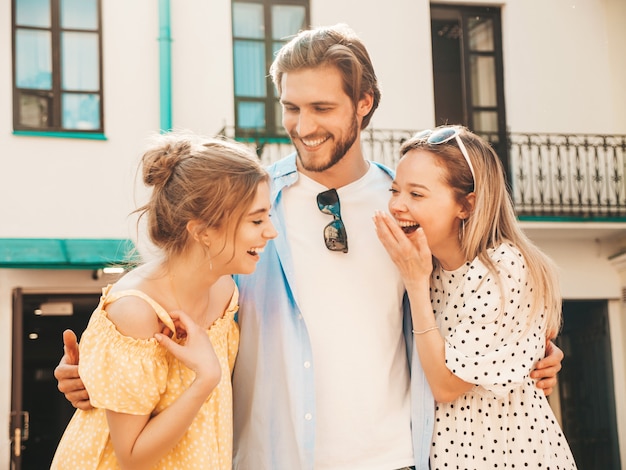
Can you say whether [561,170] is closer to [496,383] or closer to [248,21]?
[248,21]

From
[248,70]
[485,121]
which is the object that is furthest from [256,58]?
[485,121]

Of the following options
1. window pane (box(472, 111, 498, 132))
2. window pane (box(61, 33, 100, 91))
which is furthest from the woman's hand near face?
window pane (box(472, 111, 498, 132))

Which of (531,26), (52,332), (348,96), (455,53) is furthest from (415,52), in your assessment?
(348,96)

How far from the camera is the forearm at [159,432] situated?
2.55m

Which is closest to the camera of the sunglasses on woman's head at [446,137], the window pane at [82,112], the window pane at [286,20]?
the sunglasses on woman's head at [446,137]

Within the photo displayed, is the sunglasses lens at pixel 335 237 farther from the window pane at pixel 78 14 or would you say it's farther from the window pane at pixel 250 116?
the window pane at pixel 78 14

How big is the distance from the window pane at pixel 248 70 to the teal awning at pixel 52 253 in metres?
2.48

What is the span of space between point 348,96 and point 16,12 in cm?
875

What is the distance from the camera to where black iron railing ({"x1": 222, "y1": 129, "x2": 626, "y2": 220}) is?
12.3 meters

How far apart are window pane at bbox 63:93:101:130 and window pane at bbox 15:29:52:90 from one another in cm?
31

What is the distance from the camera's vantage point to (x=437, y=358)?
293cm

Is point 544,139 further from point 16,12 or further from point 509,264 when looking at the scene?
point 509,264

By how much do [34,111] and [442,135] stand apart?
28.5 feet

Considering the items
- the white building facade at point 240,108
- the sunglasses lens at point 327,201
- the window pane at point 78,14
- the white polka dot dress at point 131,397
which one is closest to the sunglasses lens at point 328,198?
the sunglasses lens at point 327,201
